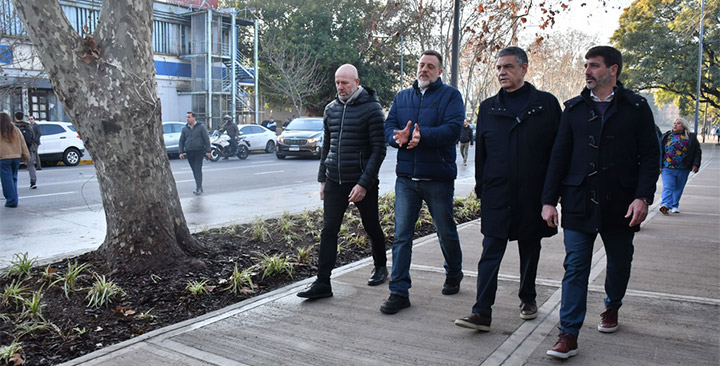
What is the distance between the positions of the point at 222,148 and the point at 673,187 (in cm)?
1732

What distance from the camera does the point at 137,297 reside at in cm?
485

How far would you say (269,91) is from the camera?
44.6 metres

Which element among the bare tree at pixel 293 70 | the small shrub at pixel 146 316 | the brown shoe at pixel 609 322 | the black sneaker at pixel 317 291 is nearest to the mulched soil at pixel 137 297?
the small shrub at pixel 146 316

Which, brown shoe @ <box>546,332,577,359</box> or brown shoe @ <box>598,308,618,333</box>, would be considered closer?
brown shoe @ <box>546,332,577,359</box>

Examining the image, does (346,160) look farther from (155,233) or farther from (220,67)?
(220,67)

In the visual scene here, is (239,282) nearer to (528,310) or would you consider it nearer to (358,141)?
(358,141)

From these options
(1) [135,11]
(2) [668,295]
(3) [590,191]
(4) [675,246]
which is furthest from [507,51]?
(4) [675,246]

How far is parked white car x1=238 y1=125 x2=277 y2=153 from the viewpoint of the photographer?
28022mm

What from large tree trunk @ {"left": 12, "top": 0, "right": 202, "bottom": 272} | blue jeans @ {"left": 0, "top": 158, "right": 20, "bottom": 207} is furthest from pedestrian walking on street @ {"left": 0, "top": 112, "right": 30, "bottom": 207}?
large tree trunk @ {"left": 12, "top": 0, "right": 202, "bottom": 272}

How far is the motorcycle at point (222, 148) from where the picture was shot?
76.8 ft

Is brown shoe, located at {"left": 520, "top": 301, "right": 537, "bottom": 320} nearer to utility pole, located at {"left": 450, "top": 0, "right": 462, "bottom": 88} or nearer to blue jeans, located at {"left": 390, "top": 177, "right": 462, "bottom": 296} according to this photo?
blue jeans, located at {"left": 390, "top": 177, "right": 462, "bottom": 296}

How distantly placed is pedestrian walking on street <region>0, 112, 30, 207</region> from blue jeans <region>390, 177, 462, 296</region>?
8662 millimetres

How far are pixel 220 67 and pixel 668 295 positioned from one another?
1384 inches

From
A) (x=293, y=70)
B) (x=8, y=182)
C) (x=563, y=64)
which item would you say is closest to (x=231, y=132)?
(x=8, y=182)
